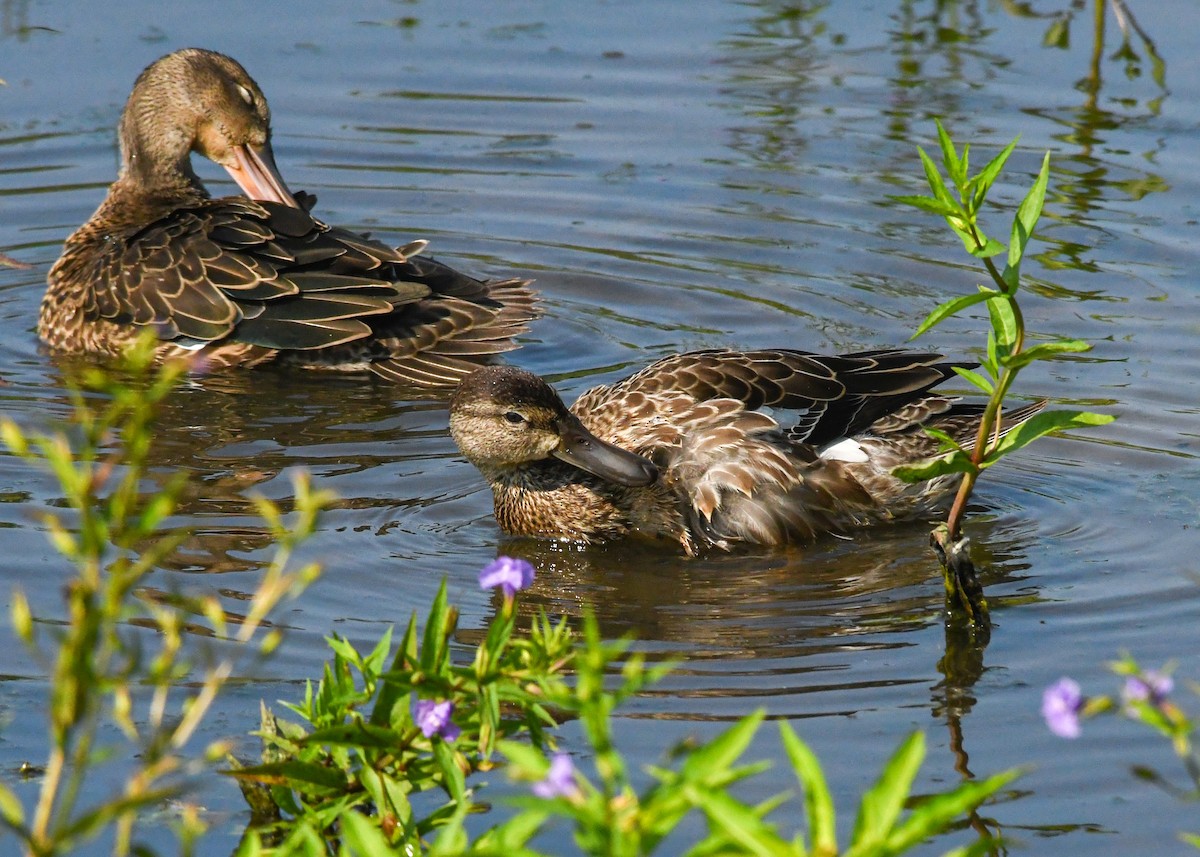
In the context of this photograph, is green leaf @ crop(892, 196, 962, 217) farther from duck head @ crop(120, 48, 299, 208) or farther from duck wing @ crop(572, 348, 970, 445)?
duck head @ crop(120, 48, 299, 208)

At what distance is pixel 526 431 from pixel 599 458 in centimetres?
28

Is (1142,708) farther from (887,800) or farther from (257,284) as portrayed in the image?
(257,284)

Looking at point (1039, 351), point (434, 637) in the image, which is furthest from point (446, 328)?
point (434, 637)

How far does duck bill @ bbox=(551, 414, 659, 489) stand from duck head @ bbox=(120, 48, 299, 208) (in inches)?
122

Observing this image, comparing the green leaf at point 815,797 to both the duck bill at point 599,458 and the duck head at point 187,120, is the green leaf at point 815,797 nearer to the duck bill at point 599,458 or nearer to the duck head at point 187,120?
the duck bill at point 599,458

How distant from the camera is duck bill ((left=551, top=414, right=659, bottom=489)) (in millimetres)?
5977

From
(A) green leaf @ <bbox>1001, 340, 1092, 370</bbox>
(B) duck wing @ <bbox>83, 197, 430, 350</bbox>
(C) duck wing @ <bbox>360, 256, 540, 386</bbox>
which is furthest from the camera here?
(C) duck wing @ <bbox>360, 256, 540, 386</bbox>

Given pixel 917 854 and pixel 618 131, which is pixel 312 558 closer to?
pixel 917 854

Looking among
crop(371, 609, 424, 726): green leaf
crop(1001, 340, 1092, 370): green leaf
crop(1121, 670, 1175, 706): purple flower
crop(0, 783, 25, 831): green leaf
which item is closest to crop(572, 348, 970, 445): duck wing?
crop(1001, 340, 1092, 370): green leaf

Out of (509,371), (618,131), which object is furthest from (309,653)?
(618,131)

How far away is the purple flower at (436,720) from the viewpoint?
3176 millimetres

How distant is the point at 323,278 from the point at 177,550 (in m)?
2.13

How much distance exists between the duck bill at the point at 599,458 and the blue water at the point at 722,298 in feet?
0.99

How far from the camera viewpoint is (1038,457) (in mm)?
6637
